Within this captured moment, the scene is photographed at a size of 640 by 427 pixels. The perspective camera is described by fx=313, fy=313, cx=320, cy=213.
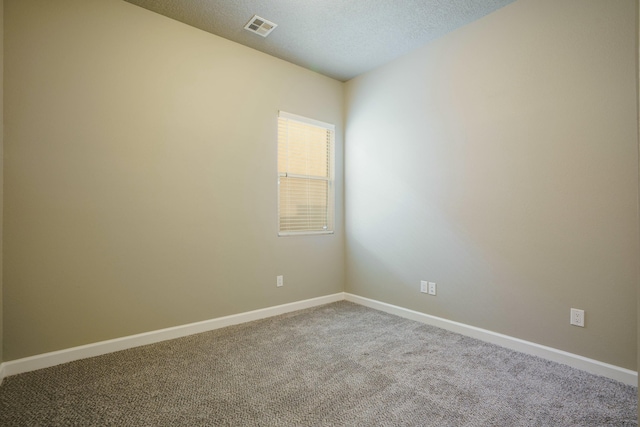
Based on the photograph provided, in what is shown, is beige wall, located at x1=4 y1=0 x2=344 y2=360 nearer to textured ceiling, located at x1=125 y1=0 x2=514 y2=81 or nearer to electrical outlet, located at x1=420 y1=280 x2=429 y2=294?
textured ceiling, located at x1=125 y1=0 x2=514 y2=81

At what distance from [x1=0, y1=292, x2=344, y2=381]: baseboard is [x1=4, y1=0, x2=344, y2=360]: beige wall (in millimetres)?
60

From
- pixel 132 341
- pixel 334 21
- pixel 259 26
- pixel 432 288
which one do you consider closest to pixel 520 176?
pixel 432 288

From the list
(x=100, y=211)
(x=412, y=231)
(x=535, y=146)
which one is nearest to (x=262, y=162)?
(x=100, y=211)

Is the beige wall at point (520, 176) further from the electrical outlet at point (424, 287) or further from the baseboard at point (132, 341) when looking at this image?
the baseboard at point (132, 341)

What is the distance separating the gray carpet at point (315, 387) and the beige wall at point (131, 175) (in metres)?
0.43

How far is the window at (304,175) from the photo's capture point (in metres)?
3.57

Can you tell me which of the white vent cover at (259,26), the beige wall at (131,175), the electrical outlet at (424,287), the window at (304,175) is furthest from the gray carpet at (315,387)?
the white vent cover at (259,26)

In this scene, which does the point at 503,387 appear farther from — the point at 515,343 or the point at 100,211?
the point at 100,211

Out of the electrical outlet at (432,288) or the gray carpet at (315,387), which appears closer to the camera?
the gray carpet at (315,387)

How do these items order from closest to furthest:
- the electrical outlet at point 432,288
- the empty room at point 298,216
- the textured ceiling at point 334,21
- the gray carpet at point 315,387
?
the gray carpet at point 315,387
the empty room at point 298,216
the textured ceiling at point 334,21
the electrical outlet at point 432,288

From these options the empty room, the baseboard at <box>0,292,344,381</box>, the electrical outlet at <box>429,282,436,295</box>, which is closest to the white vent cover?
the empty room

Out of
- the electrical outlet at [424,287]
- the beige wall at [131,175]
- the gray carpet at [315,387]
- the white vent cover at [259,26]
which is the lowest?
the gray carpet at [315,387]

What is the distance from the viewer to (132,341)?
2.58 m

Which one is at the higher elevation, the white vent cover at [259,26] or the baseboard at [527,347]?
the white vent cover at [259,26]
